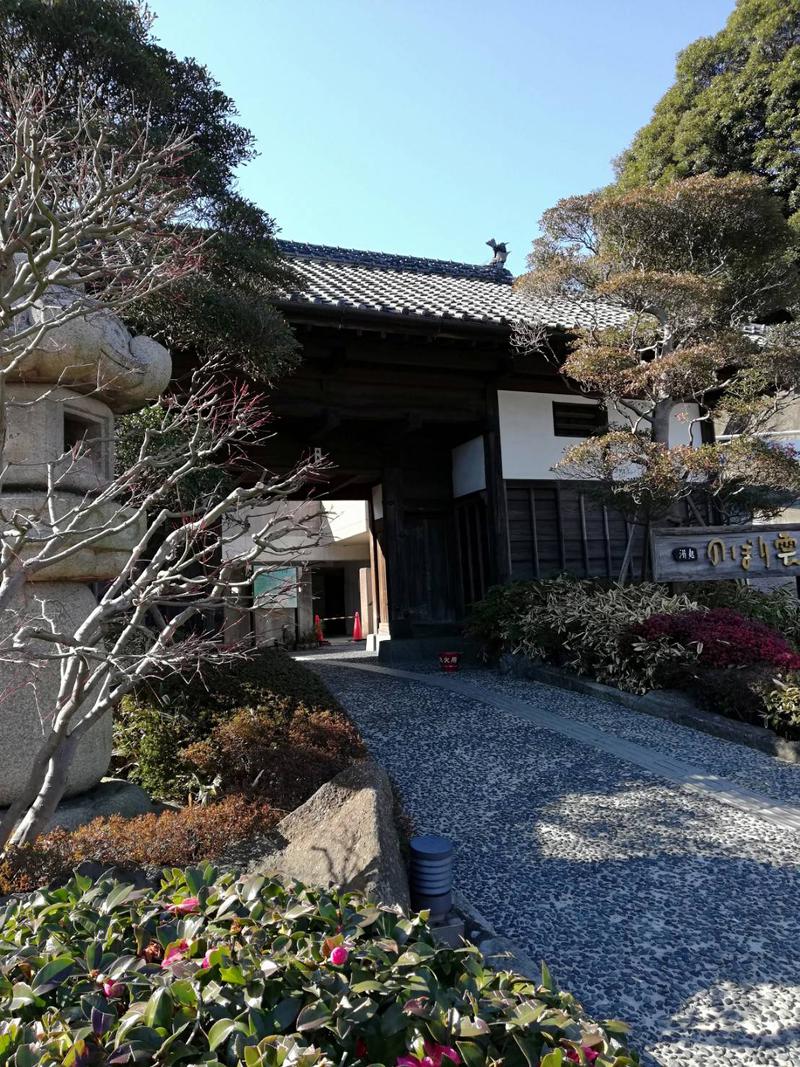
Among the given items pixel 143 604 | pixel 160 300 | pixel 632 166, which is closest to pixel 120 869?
pixel 143 604

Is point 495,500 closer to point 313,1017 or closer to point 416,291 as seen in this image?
point 416,291

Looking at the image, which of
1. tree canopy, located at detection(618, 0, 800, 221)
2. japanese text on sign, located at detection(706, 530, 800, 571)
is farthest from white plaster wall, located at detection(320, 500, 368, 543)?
japanese text on sign, located at detection(706, 530, 800, 571)

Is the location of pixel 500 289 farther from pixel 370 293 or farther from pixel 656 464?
pixel 656 464

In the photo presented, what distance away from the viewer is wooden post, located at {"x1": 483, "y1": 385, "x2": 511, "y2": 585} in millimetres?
10539

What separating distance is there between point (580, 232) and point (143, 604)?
8.39 metres

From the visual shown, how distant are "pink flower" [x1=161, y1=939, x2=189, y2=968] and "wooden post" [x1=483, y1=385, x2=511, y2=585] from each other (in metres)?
9.02

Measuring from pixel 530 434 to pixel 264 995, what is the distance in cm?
998

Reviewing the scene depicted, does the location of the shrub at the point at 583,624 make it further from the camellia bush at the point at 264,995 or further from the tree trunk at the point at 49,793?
the camellia bush at the point at 264,995

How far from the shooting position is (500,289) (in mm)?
14617

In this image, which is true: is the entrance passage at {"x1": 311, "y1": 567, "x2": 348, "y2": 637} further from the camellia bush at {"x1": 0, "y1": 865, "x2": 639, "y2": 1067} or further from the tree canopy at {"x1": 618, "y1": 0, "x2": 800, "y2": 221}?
the camellia bush at {"x1": 0, "y1": 865, "x2": 639, "y2": 1067}

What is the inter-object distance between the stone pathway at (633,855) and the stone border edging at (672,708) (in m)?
0.18

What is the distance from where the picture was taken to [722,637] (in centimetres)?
737

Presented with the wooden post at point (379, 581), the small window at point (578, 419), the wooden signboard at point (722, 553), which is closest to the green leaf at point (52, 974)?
the wooden signboard at point (722, 553)

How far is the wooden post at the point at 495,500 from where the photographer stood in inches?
415
